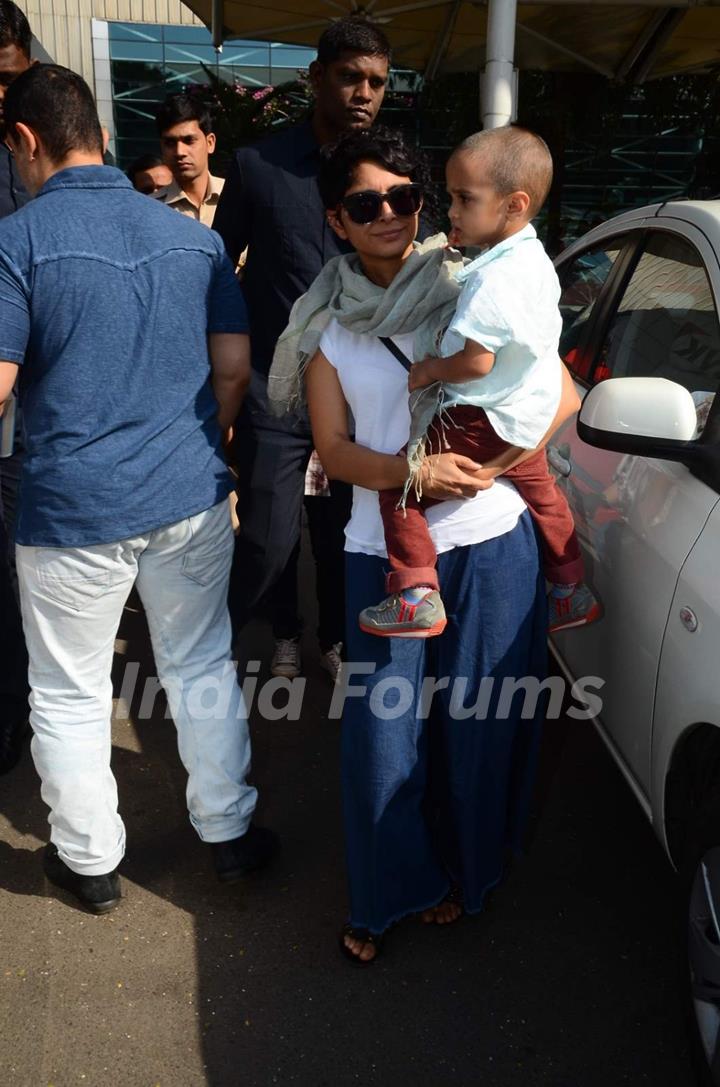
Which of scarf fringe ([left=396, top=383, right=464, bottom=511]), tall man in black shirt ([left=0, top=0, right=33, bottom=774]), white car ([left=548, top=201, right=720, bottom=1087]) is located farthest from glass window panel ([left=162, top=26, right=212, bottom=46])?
scarf fringe ([left=396, top=383, right=464, bottom=511])

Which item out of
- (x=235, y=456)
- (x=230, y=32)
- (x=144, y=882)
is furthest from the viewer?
(x=230, y=32)

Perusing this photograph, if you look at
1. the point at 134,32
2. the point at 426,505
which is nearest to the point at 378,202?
the point at 426,505

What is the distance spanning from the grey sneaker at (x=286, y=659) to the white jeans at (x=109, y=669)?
47.3 inches

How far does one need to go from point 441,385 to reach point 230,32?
6807 millimetres

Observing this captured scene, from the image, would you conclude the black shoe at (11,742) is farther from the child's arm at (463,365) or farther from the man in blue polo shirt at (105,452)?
the child's arm at (463,365)

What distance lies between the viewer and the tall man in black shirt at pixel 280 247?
312cm

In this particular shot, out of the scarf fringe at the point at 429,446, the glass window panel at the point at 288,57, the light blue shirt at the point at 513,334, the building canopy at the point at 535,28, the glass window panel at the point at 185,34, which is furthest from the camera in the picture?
the glass window panel at the point at 185,34

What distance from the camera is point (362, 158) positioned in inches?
82.0

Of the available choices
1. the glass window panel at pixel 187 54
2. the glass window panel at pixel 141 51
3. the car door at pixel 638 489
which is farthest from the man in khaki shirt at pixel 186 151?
the glass window panel at pixel 141 51

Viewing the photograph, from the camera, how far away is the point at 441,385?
2.01 m

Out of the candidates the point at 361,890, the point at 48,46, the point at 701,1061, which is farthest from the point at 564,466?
the point at 48,46

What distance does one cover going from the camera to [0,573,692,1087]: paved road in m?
2.15

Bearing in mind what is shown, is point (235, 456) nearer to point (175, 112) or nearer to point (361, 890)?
point (361, 890)

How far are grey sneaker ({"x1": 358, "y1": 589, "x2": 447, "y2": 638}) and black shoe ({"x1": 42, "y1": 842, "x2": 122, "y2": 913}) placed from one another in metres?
1.08
